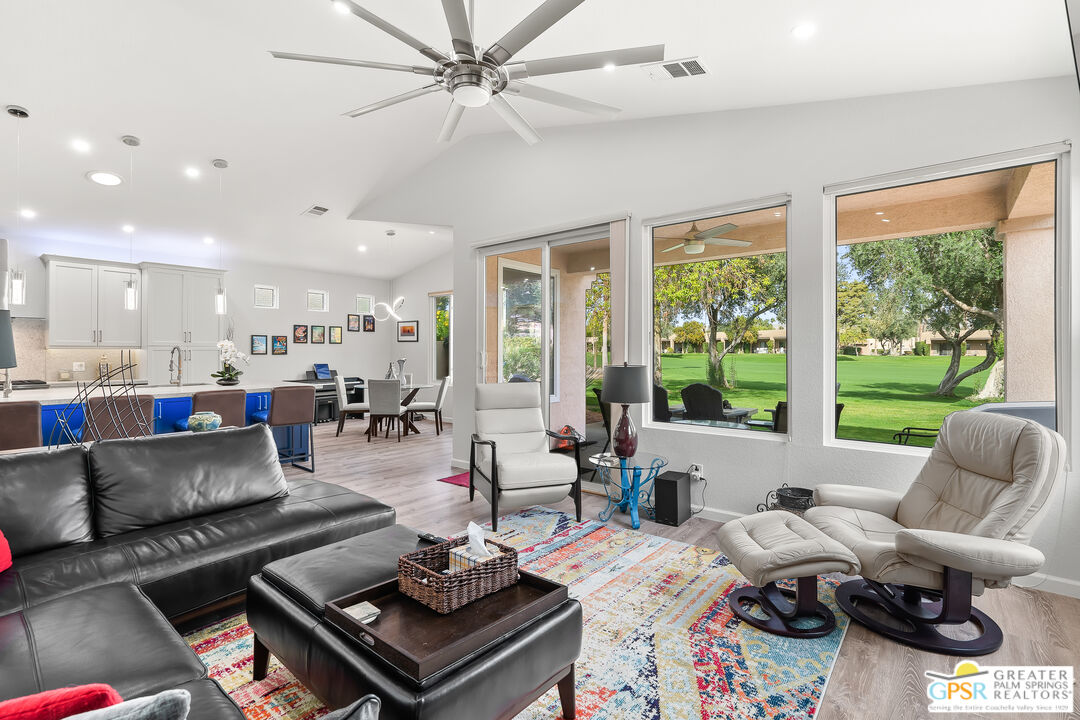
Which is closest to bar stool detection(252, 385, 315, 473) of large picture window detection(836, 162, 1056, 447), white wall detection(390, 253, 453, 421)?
white wall detection(390, 253, 453, 421)

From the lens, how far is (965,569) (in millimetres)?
2031

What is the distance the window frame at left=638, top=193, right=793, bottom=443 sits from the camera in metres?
3.57

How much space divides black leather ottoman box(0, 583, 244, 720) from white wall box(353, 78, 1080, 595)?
335 centimetres

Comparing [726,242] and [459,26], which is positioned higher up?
[459,26]

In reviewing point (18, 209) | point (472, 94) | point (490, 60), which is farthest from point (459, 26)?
point (18, 209)

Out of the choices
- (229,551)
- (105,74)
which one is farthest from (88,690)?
(105,74)

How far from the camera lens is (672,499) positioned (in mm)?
3723

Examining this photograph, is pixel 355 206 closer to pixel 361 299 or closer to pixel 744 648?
pixel 361 299

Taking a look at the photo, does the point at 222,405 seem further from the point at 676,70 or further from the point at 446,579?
the point at 676,70

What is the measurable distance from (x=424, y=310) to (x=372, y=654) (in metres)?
8.42

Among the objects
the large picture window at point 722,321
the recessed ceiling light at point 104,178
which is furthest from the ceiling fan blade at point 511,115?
the recessed ceiling light at point 104,178

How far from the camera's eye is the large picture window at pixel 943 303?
9.45ft

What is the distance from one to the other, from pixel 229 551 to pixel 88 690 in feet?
6.10

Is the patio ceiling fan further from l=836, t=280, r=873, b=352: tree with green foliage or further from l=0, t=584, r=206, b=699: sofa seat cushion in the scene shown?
l=0, t=584, r=206, b=699: sofa seat cushion
